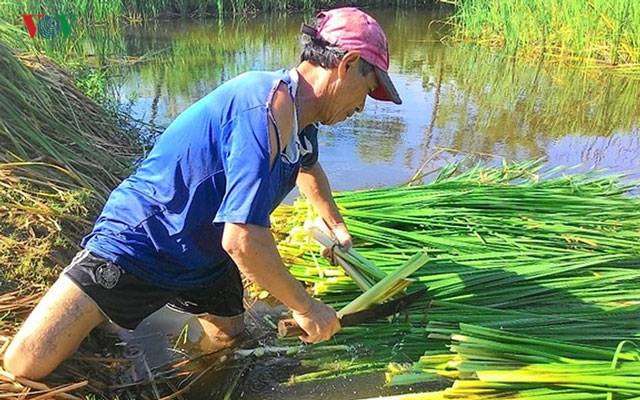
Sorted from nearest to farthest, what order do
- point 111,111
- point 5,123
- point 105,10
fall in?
point 5,123 < point 111,111 < point 105,10

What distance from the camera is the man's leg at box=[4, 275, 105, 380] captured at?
1.80 metres

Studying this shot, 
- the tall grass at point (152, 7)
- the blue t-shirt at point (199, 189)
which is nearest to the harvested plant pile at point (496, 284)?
the blue t-shirt at point (199, 189)

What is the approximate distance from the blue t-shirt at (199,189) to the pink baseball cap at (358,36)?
0.59 ft

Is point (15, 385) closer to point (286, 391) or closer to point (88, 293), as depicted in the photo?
point (88, 293)

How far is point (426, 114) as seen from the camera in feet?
20.1

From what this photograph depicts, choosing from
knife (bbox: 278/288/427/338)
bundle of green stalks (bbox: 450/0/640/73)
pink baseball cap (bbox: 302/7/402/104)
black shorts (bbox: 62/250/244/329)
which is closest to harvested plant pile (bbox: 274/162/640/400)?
knife (bbox: 278/288/427/338)

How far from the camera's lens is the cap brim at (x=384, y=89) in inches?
67.6

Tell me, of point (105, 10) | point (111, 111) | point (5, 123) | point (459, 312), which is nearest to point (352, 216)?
point (459, 312)

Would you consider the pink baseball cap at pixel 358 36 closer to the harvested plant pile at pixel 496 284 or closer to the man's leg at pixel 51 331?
the harvested plant pile at pixel 496 284

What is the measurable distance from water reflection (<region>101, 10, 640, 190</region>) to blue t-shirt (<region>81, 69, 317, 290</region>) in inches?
95.1

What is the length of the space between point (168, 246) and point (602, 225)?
223 cm

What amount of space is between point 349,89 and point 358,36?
160 mm

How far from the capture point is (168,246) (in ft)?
6.25

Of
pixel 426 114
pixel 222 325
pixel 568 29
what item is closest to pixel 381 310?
pixel 222 325
